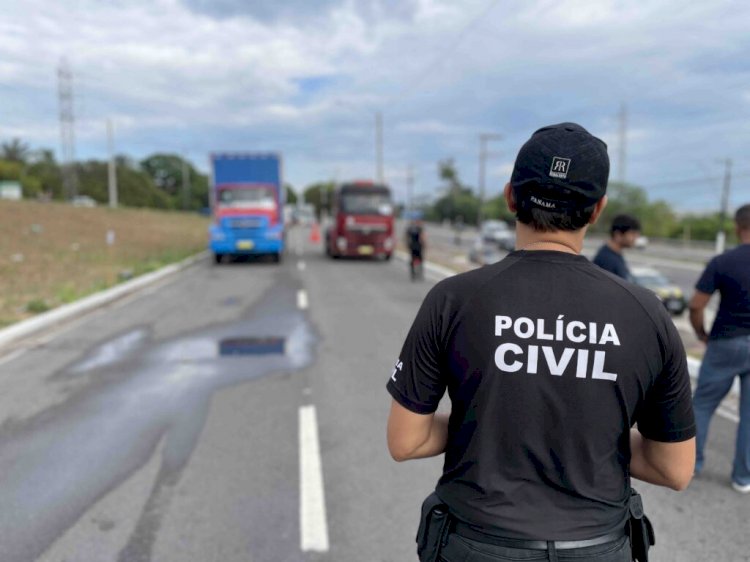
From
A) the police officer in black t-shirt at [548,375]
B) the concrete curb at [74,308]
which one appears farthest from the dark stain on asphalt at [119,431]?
the police officer in black t-shirt at [548,375]

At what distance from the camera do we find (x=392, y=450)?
172cm

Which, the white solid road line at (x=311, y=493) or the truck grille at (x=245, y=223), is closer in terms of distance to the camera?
the white solid road line at (x=311, y=493)

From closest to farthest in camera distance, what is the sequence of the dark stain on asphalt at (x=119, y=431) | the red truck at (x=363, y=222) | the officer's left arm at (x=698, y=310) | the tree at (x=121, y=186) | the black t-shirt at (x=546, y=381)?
1. the black t-shirt at (x=546, y=381)
2. the dark stain on asphalt at (x=119, y=431)
3. the officer's left arm at (x=698, y=310)
4. the red truck at (x=363, y=222)
5. the tree at (x=121, y=186)

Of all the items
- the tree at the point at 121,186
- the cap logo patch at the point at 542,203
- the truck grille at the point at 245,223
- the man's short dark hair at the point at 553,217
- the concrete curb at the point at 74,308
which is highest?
the tree at the point at 121,186

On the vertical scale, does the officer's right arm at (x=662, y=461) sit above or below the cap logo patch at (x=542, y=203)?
below

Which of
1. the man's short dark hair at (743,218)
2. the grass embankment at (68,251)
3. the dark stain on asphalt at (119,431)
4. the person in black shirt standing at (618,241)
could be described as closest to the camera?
the dark stain on asphalt at (119,431)

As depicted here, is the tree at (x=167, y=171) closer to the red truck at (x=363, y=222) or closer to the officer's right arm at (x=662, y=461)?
the red truck at (x=363, y=222)

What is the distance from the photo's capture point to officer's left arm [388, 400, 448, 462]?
165cm

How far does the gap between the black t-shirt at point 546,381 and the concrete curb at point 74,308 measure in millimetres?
8876

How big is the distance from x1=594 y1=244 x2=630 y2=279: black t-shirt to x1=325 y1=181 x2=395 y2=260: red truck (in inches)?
725

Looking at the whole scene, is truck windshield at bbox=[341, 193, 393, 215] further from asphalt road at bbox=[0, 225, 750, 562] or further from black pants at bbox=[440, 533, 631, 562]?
black pants at bbox=[440, 533, 631, 562]

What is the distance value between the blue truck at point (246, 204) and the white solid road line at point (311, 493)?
16282 mm

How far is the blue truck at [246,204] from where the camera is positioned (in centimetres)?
2108

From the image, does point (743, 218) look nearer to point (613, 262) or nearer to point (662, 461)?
point (613, 262)
